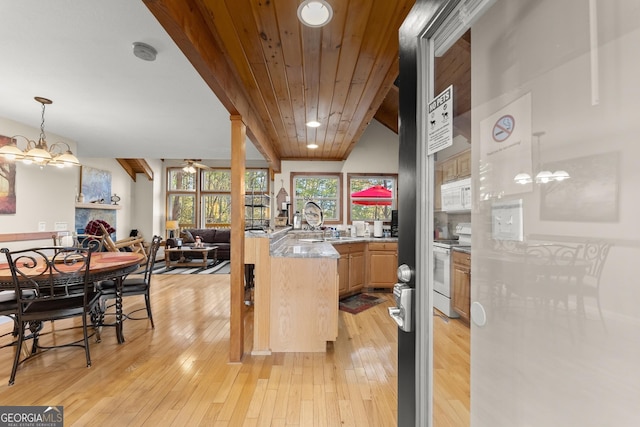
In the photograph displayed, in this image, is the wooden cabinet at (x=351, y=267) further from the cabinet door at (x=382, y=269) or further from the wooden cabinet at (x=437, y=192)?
the wooden cabinet at (x=437, y=192)

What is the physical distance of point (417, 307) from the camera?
2.78ft

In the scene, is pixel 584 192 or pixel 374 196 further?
pixel 374 196

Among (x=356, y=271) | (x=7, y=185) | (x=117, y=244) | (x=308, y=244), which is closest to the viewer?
(x=308, y=244)

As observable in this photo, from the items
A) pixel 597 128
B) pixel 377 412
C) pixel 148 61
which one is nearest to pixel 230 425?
pixel 377 412

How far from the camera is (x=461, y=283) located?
775 millimetres

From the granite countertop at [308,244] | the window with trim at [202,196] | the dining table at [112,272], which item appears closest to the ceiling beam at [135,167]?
the window with trim at [202,196]

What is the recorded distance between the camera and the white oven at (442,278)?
803 millimetres

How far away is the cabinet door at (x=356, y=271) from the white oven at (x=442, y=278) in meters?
3.54

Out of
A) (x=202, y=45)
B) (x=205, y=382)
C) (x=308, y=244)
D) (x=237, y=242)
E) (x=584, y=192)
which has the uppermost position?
(x=202, y=45)

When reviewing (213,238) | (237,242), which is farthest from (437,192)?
(213,238)

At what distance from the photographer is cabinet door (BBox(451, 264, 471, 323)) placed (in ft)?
2.48

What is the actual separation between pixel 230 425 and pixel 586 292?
1893 millimetres

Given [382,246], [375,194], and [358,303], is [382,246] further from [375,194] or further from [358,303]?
[358,303]

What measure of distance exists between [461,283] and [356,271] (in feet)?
12.3
